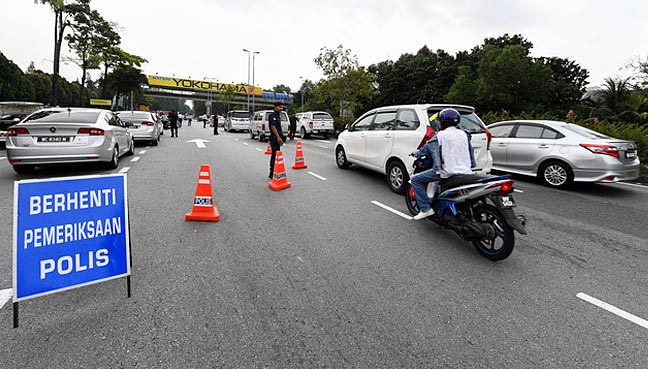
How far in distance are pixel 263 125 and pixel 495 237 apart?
16702 millimetres

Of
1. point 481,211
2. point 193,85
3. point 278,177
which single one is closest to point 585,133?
point 481,211

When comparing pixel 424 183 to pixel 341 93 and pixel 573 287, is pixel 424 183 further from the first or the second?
pixel 341 93

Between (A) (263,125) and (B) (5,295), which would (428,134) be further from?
(A) (263,125)

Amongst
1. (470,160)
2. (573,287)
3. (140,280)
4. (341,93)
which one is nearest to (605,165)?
(470,160)

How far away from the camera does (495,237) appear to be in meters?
3.84

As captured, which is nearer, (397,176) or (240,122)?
(397,176)

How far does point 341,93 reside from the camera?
29.8m

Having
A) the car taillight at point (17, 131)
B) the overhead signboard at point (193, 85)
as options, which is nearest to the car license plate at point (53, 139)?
the car taillight at point (17, 131)

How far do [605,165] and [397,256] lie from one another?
20.2ft

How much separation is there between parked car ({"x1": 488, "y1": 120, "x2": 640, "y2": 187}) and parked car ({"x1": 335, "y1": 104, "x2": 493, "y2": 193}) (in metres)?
2.33

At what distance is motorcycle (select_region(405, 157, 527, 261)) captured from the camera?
12.4 ft

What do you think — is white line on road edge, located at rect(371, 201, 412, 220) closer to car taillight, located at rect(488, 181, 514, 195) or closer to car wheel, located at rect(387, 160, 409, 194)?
car wheel, located at rect(387, 160, 409, 194)

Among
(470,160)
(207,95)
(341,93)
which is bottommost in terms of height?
(470,160)

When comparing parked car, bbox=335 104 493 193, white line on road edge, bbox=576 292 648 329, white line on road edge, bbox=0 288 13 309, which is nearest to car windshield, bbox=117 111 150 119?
parked car, bbox=335 104 493 193
